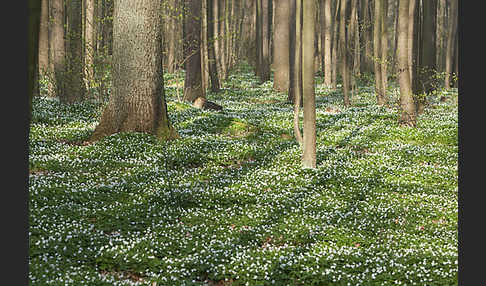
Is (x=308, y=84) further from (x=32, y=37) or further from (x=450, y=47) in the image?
(x=450, y=47)

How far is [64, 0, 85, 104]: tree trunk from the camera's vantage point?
18.9 m

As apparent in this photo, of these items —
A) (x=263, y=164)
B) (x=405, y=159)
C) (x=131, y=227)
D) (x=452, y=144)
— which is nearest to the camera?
(x=131, y=227)

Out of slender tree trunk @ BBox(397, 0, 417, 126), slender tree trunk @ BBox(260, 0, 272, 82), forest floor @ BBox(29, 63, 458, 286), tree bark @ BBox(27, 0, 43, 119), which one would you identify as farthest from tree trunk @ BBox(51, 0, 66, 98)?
slender tree trunk @ BBox(260, 0, 272, 82)

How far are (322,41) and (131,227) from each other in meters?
46.2

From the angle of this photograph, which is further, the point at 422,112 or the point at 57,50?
the point at 422,112

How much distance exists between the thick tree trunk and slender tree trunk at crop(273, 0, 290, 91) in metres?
17.5

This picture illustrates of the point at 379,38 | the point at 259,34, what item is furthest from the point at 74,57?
the point at 259,34

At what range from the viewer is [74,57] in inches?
770

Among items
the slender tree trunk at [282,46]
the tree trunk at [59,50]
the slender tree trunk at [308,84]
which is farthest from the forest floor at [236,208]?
the slender tree trunk at [282,46]

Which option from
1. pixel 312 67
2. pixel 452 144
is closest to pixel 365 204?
pixel 312 67

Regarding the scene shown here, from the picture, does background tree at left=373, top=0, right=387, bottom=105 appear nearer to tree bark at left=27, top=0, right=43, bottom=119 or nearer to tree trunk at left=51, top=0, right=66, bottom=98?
tree trunk at left=51, top=0, right=66, bottom=98

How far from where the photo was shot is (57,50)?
20594 mm

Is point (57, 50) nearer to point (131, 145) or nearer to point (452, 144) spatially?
point (131, 145)

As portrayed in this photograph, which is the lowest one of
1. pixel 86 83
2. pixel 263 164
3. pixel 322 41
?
pixel 263 164
